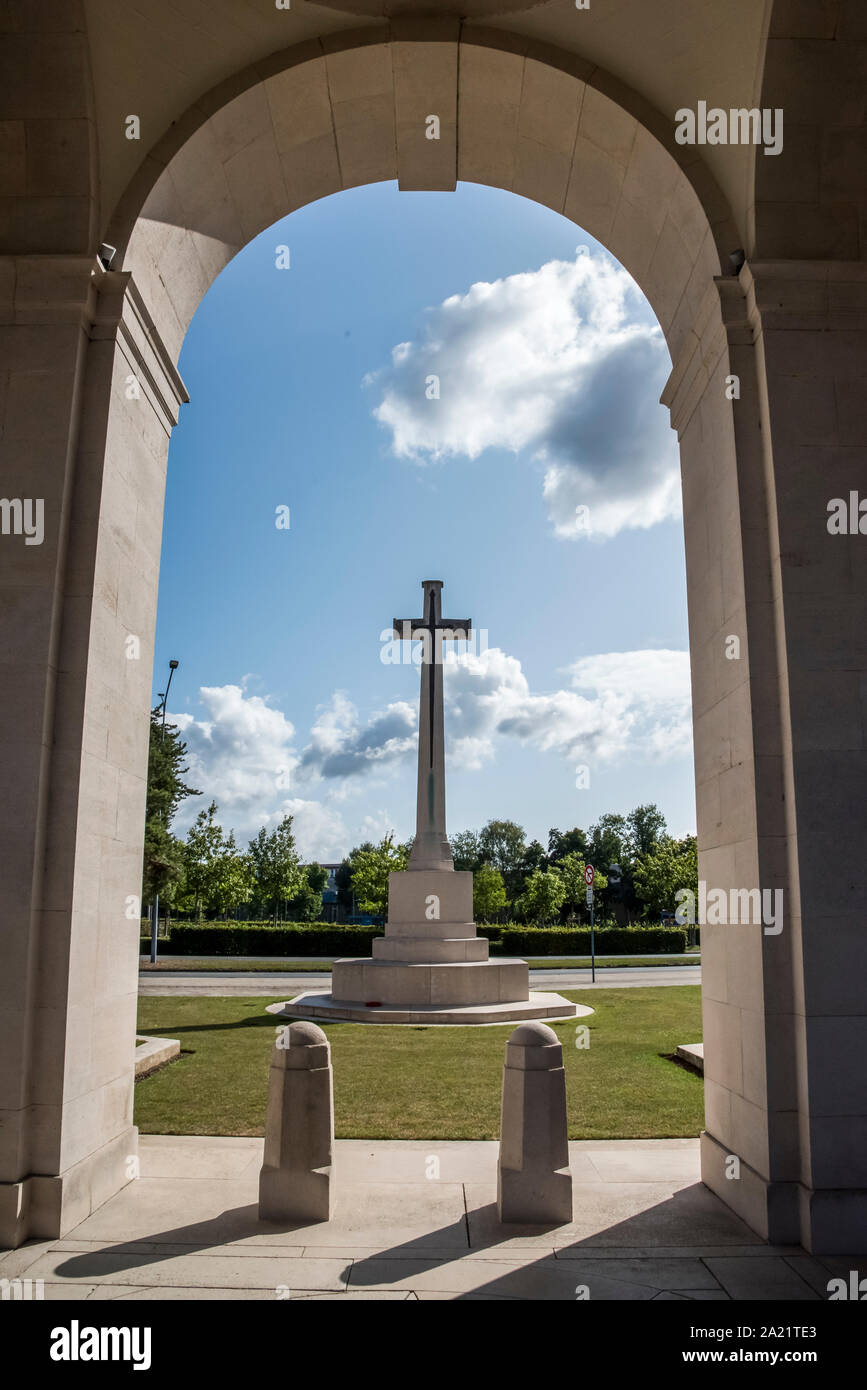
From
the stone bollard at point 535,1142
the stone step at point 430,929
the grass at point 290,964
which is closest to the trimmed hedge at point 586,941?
the grass at point 290,964

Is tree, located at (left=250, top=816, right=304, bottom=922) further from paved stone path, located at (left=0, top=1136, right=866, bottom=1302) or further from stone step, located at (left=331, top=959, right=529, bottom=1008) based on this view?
paved stone path, located at (left=0, top=1136, right=866, bottom=1302)

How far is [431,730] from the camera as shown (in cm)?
2127

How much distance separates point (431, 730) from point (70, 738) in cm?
1533

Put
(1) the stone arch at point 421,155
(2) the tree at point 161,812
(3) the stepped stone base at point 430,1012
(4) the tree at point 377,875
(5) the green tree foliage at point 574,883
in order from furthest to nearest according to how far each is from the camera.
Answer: (5) the green tree foliage at point 574,883 < (4) the tree at point 377,875 < (2) the tree at point 161,812 < (3) the stepped stone base at point 430,1012 < (1) the stone arch at point 421,155

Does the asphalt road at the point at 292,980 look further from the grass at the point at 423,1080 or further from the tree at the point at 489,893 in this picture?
the tree at the point at 489,893

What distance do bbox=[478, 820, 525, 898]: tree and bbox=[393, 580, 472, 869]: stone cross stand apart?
3489 inches

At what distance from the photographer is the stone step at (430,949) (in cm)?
1853

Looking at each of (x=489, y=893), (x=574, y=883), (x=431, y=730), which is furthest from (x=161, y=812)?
(x=574, y=883)

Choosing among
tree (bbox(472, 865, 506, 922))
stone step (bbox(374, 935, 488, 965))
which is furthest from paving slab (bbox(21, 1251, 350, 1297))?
tree (bbox(472, 865, 506, 922))

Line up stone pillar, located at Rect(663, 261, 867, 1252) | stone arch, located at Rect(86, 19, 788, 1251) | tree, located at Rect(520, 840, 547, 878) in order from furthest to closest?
tree, located at Rect(520, 840, 547, 878) → stone arch, located at Rect(86, 19, 788, 1251) → stone pillar, located at Rect(663, 261, 867, 1252)

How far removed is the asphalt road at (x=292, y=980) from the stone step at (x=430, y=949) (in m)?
3.20

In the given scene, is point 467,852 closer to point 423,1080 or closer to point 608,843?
point 608,843

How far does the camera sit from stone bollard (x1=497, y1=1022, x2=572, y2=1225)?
5.86 m
